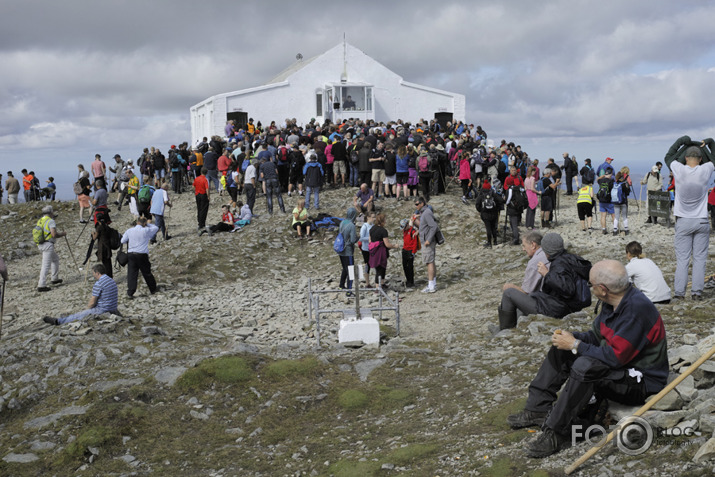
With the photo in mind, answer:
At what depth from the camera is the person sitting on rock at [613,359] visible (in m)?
5.32

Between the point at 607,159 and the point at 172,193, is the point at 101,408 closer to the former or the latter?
the point at 607,159

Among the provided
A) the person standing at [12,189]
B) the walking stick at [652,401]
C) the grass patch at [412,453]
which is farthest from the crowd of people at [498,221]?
the person standing at [12,189]

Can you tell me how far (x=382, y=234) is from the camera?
15195mm

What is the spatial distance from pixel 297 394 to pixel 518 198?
1201 cm

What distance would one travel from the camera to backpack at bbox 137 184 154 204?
868 inches

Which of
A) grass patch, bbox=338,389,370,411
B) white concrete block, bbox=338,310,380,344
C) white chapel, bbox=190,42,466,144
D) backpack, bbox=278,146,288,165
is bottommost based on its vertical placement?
grass patch, bbox=338,389,370,411

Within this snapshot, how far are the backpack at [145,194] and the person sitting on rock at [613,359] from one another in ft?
62.1

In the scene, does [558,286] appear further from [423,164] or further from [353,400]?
[423,164]

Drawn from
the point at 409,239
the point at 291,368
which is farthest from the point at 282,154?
the point at 291,368

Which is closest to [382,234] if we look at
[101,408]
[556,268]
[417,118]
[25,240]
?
[556,268]

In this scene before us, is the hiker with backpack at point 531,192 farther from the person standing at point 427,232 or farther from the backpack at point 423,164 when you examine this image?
the person standing at point 427,232

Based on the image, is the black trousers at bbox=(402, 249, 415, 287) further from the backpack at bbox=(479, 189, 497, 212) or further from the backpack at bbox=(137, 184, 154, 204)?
the backpack at bbox=(137, 184, 154, 204)

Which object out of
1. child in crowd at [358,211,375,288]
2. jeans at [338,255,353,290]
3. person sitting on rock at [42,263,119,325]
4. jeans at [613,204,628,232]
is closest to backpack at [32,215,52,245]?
person sitting on rock at [42,263,119,325]

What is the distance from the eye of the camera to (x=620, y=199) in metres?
19.5
